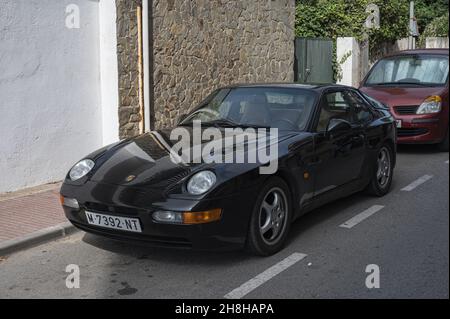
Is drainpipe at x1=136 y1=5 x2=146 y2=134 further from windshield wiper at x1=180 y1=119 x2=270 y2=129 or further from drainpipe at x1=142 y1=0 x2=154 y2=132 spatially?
windshield wiper at x1=180 y1=119 x2=270 y2=129

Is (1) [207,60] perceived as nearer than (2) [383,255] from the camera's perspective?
No

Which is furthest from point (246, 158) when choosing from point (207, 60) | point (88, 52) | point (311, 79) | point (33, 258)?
point (311, 79)

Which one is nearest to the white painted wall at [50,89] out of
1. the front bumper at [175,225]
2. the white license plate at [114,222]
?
the white license plate at [114,222]

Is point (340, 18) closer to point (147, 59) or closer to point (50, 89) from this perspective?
point (147, 59)

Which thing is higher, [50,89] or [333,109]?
[50,89]

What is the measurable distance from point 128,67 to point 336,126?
443 cm

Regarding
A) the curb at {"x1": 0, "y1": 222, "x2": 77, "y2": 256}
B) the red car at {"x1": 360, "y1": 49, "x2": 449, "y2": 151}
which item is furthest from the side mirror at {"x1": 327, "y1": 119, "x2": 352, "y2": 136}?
the red car at {"x1": 360, "y1": 49, "x2": 449, "y2": 151}

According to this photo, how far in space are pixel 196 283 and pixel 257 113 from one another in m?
2.09

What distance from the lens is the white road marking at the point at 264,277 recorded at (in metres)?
4.35

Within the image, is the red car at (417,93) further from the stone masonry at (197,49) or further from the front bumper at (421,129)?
the stone masonry at (197,49)

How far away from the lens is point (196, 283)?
15.0ft

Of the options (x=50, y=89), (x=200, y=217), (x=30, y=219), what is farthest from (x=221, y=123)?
(x=50, y=89)

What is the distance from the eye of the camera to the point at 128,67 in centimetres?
929

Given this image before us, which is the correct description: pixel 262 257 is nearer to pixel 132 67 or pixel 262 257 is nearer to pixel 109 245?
pixel 109 245
